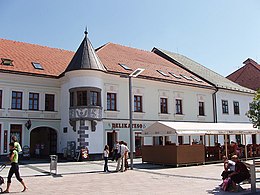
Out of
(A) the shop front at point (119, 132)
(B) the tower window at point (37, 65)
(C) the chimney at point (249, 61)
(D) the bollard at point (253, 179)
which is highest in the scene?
(C) the chimney at point (249, 61)

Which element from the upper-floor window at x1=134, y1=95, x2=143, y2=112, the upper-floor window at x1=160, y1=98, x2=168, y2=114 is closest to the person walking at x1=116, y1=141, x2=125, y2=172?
the upper-floor window at x1=134, y1=95, x2=143, y2=112

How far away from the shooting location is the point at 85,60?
1020 inches

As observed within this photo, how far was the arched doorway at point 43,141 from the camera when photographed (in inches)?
1152

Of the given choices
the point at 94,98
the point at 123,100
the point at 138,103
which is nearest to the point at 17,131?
the point at 94,98

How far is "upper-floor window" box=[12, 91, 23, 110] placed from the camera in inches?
1033

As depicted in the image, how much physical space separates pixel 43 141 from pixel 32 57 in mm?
7871

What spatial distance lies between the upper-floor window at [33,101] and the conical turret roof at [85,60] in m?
3.75

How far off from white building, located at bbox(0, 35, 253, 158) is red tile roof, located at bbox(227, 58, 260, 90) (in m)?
17.4

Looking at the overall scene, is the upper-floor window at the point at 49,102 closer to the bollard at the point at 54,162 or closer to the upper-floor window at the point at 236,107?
the bollard at the point at 54,162

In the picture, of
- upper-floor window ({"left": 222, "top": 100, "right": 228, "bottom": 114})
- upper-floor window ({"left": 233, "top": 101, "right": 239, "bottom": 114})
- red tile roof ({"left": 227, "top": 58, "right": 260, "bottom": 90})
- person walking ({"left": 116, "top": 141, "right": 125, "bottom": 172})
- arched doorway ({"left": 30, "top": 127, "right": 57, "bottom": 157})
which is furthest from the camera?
red tile roof ({"left": 227, "top": 58, "right": 260, "bottom": 90})

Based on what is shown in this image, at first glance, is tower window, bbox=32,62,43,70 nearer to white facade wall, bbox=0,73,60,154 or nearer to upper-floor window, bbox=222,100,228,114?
white facade wall, bbox=0,73,60,154

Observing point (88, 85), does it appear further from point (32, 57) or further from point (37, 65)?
point (32, 57)

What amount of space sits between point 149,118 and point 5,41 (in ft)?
50.5

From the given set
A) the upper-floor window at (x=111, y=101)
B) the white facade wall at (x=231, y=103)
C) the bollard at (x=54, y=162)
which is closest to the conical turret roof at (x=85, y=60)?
the upper-floor window at (x=111, y=101)
